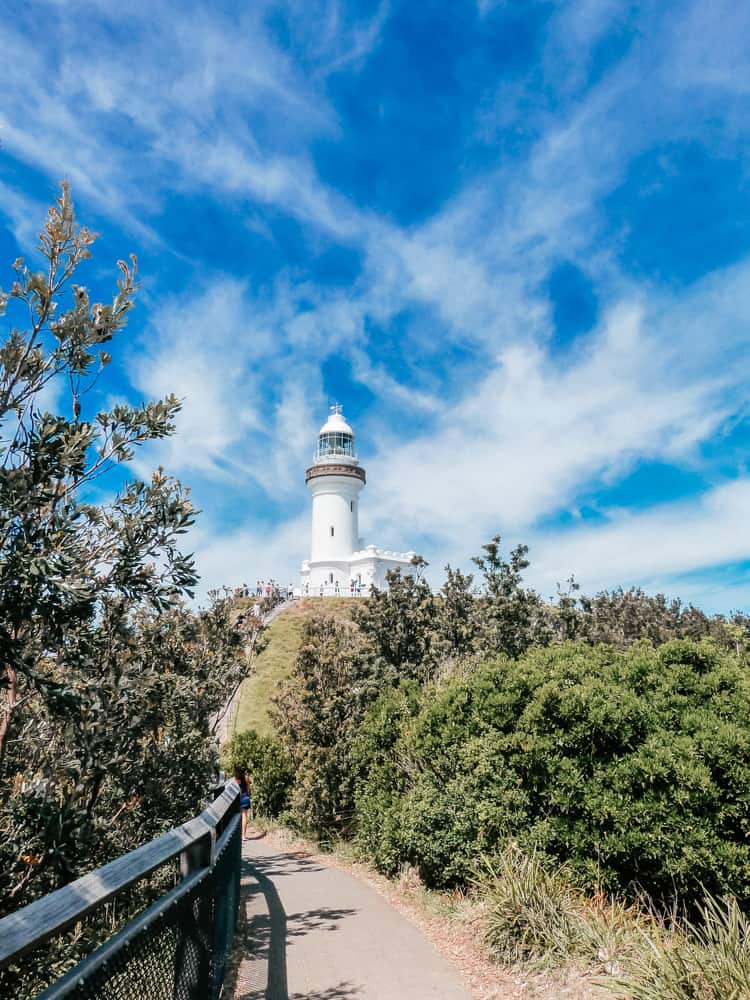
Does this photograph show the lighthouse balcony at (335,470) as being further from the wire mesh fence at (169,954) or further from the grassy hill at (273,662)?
the wire mesh fence at (169,954)

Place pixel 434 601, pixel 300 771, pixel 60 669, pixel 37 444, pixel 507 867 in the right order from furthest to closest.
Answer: pixel 434 601 → pixel 300 771 → pixel 507 867 → pixel 60 669 → pixel 37 444

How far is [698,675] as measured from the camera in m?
8.82

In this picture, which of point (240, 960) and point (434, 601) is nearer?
point (240, 960)

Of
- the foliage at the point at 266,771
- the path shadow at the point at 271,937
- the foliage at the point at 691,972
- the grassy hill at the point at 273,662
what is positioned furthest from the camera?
the grassy hill at the point at 273,662

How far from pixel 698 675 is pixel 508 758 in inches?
105

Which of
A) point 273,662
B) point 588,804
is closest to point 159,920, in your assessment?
point 588,804

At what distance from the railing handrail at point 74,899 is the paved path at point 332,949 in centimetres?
350

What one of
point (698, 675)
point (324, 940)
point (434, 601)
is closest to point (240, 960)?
point (324, 940)

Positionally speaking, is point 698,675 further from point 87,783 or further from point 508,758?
point 87,783

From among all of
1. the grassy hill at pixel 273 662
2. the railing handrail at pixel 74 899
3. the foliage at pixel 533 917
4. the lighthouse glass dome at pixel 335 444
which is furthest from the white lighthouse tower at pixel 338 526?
the railing handrail at pixel 74 899

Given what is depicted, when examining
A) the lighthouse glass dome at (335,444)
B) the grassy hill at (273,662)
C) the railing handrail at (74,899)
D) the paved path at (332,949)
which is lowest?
the paved path at (332,949)

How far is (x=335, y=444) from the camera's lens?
65.4m

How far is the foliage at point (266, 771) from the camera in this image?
56.3ft

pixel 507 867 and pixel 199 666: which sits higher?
pixel 199 666
